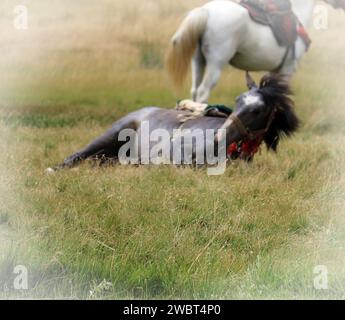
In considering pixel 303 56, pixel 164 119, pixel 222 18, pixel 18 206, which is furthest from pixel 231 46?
pixel 18 206

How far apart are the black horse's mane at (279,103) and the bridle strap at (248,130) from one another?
0.16ft

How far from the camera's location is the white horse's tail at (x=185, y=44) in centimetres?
575

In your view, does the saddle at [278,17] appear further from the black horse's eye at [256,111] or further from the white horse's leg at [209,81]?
the black horse's eye at [256,111]

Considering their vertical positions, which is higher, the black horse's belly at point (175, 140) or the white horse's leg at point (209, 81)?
the white horse's leg at point (209, 81)

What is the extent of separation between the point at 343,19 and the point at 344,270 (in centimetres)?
376

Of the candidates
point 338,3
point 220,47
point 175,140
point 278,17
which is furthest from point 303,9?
point 175,140

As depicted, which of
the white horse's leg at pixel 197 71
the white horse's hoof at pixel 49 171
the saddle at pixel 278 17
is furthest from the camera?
the white horse's leg at pixel 197 71

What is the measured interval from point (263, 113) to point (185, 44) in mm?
1712

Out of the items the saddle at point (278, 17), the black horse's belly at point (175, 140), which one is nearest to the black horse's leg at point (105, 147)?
the black horse's belly at point (175, 140)

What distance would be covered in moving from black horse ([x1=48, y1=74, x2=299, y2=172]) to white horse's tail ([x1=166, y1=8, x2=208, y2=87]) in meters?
1.36

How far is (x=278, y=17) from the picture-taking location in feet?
19.6

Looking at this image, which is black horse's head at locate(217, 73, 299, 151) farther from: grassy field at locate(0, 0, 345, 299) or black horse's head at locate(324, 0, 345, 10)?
black horse's head at locate(324, 0, 345, 10)

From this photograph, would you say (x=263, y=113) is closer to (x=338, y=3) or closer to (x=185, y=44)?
(x=185, y=44)

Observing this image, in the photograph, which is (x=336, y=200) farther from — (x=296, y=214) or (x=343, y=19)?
(x=343, y=19)
